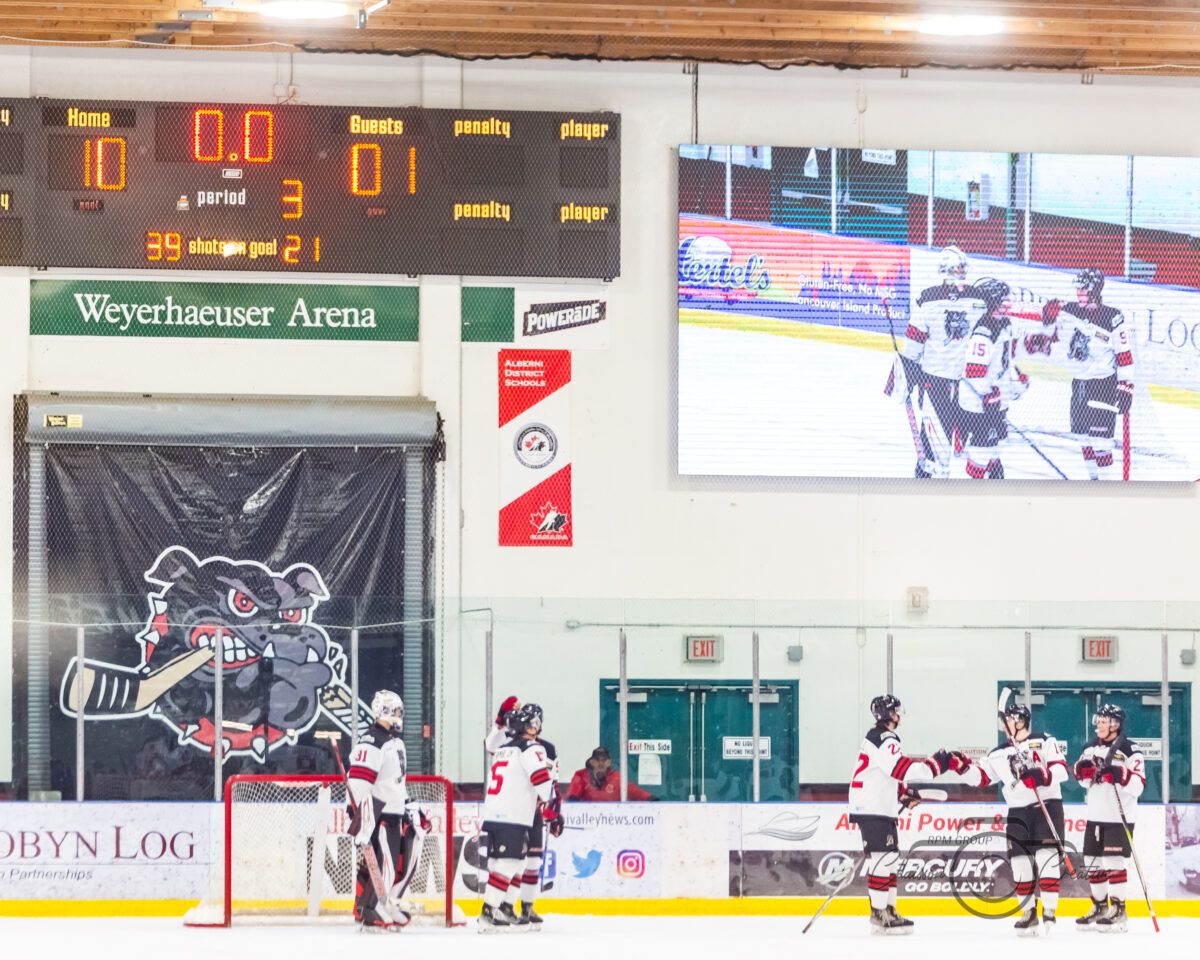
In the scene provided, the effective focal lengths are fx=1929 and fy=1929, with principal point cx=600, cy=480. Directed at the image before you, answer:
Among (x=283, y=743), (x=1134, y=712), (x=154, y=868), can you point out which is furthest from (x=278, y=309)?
(x=1134, y=712)

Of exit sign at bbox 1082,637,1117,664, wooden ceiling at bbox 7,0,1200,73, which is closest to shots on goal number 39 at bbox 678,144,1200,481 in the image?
wooden ceiling at bbox 7,0,1200,73

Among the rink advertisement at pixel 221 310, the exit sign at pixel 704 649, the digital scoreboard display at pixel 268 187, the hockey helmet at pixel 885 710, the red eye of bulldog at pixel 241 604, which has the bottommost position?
the hockey helmet at pixel 885 710

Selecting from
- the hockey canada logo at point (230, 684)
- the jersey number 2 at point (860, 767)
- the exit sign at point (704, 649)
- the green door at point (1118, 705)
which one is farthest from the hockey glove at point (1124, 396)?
the hockey canada logo at point (230, 684)

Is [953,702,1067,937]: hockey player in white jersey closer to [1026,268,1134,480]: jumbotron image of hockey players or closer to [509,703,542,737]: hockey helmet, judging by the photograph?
[509,703,542,737]: hockey helmet

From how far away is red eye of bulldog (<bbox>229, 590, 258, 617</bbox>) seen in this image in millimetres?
12422

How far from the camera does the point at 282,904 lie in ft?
34.6

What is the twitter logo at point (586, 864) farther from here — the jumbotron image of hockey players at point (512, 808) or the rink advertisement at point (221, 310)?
the rink advertisement at point (221, 310)

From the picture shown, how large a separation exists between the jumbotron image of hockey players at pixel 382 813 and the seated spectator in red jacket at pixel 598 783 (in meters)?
1.78

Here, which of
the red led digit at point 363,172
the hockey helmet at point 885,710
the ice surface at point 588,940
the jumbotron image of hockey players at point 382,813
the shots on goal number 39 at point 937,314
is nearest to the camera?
the ice surface at point 588,940

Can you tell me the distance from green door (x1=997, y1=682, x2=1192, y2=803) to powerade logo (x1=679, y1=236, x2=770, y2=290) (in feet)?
10.4

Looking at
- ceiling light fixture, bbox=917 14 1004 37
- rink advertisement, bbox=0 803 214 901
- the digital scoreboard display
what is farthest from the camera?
the digital scoreboard display

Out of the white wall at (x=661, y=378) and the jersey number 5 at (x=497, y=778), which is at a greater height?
the white wall at (x=661, y=378)

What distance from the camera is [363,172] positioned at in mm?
12203

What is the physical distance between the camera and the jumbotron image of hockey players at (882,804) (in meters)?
10.2
